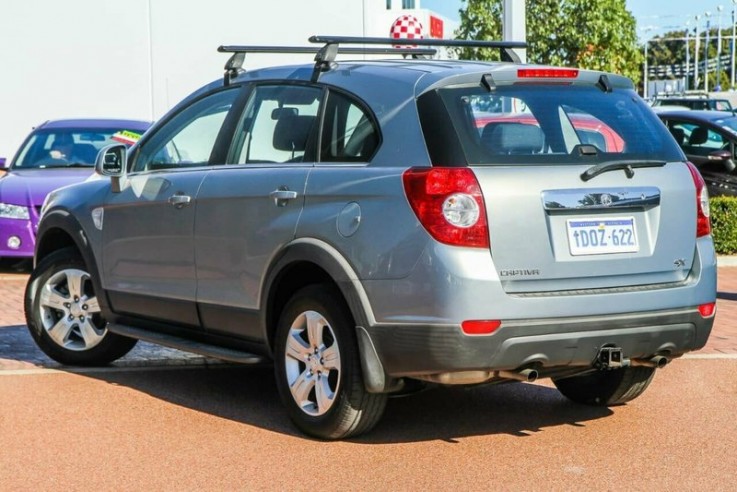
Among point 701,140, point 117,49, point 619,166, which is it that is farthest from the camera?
point 117,49

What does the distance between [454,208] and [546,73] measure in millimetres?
916

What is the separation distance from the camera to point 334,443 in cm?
640

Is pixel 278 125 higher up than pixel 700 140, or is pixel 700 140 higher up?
pixel 278 125

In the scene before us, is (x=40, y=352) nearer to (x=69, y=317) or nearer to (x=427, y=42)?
(x=69, y=317)

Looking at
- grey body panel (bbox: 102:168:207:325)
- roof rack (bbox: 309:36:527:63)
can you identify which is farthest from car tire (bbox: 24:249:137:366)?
roof rack (bbox: 309:36:527:63)

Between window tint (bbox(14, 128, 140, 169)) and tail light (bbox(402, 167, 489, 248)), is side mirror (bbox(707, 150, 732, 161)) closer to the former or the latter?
window tint (bbox(14, 128, 140, 169))

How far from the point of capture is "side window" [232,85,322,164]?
6723 millimetres

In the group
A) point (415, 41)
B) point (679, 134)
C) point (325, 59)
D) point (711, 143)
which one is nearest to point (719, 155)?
point (711, 143)

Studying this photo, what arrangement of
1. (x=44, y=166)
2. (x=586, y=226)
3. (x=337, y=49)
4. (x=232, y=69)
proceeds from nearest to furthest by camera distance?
(x=586, y=226)
(x=337, y=49)
(x=232, y=69)
(x=44, y=166)

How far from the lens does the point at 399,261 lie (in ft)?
19.4

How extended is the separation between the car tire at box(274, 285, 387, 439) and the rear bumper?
0.22 m

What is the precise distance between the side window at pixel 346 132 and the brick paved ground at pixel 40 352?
242 centimetres

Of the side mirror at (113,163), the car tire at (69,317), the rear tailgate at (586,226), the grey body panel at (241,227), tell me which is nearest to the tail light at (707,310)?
the rear tailgate at (586,226)

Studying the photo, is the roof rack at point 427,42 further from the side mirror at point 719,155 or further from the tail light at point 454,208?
the side mirror at point 719,155
